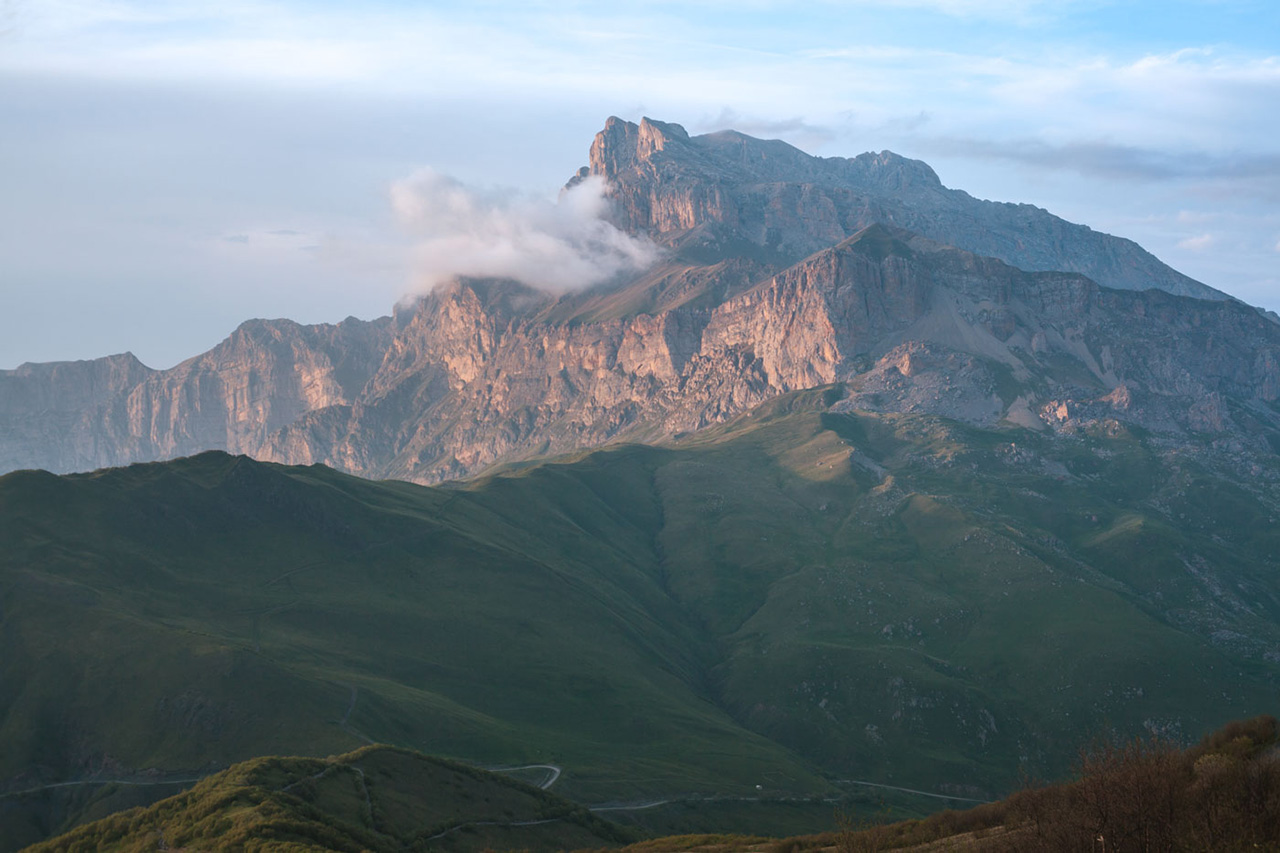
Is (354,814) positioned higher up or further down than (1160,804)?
further down

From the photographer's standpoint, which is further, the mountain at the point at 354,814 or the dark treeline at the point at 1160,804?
the mountain at the point at 354,814

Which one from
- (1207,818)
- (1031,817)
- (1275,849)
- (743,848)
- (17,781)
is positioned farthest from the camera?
(17,781)

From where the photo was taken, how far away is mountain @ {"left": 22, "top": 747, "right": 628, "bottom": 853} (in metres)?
110

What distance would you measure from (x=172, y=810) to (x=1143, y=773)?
103 metres

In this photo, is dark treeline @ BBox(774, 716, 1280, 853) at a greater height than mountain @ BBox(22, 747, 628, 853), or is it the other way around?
dark treeline @ BBox(774, 716, 1280, 853)

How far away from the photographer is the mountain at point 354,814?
4318 inches

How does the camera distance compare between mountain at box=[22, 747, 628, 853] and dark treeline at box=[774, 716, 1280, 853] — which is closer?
dark treeline at box=[774, 716, 1280, 853]

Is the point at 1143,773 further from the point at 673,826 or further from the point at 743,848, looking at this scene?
the point at 673,826

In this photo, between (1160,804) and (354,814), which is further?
(354,814)

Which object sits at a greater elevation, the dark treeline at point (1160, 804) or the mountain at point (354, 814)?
the dark treeline at point (1160, 804)

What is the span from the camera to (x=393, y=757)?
5738 inches

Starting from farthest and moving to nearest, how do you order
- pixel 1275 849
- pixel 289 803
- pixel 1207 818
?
pixel 289 803
pixel 1207 818
pixel 1275 849

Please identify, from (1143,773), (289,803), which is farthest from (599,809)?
(1143,773)

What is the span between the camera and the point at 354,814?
12362cm
